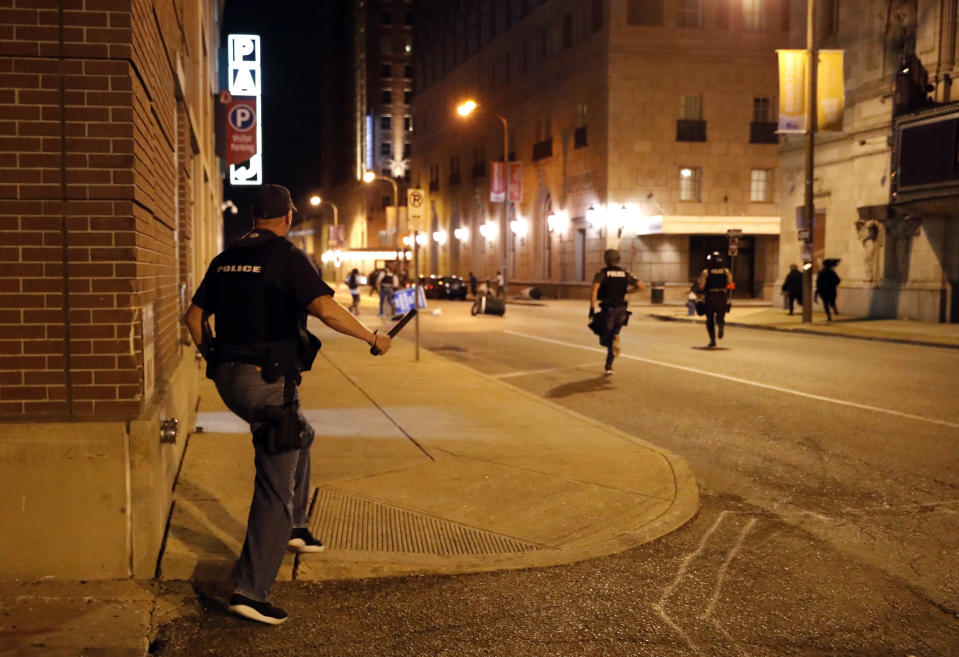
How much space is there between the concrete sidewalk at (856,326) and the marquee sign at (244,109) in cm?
1413

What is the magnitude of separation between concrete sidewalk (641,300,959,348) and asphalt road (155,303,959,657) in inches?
429

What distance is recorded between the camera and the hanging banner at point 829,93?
24.8 meters

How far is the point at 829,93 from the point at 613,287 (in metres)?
15.1

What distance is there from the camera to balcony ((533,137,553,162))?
49.8 m

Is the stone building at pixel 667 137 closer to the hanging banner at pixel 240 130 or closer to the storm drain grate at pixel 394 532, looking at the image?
the hanging banner at pixel 240 130

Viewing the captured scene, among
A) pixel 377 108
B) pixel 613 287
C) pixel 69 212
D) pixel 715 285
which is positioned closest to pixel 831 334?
pixel 715 285

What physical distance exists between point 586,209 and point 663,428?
37087 millimetres

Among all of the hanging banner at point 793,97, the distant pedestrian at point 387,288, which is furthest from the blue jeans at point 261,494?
the distant pedestrian at point 387,288

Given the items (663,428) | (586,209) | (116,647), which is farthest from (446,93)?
(116,647)

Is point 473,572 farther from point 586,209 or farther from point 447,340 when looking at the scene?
point 586,209

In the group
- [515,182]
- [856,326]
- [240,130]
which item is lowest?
[856,326]

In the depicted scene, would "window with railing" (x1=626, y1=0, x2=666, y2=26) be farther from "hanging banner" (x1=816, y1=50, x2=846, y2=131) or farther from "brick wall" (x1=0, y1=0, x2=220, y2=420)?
"brick wall" (x1=0, y1=0, x2=220, y2=420)

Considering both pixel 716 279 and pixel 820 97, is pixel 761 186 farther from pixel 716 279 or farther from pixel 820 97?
pixel 716 279

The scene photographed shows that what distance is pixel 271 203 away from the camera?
4293 mm
